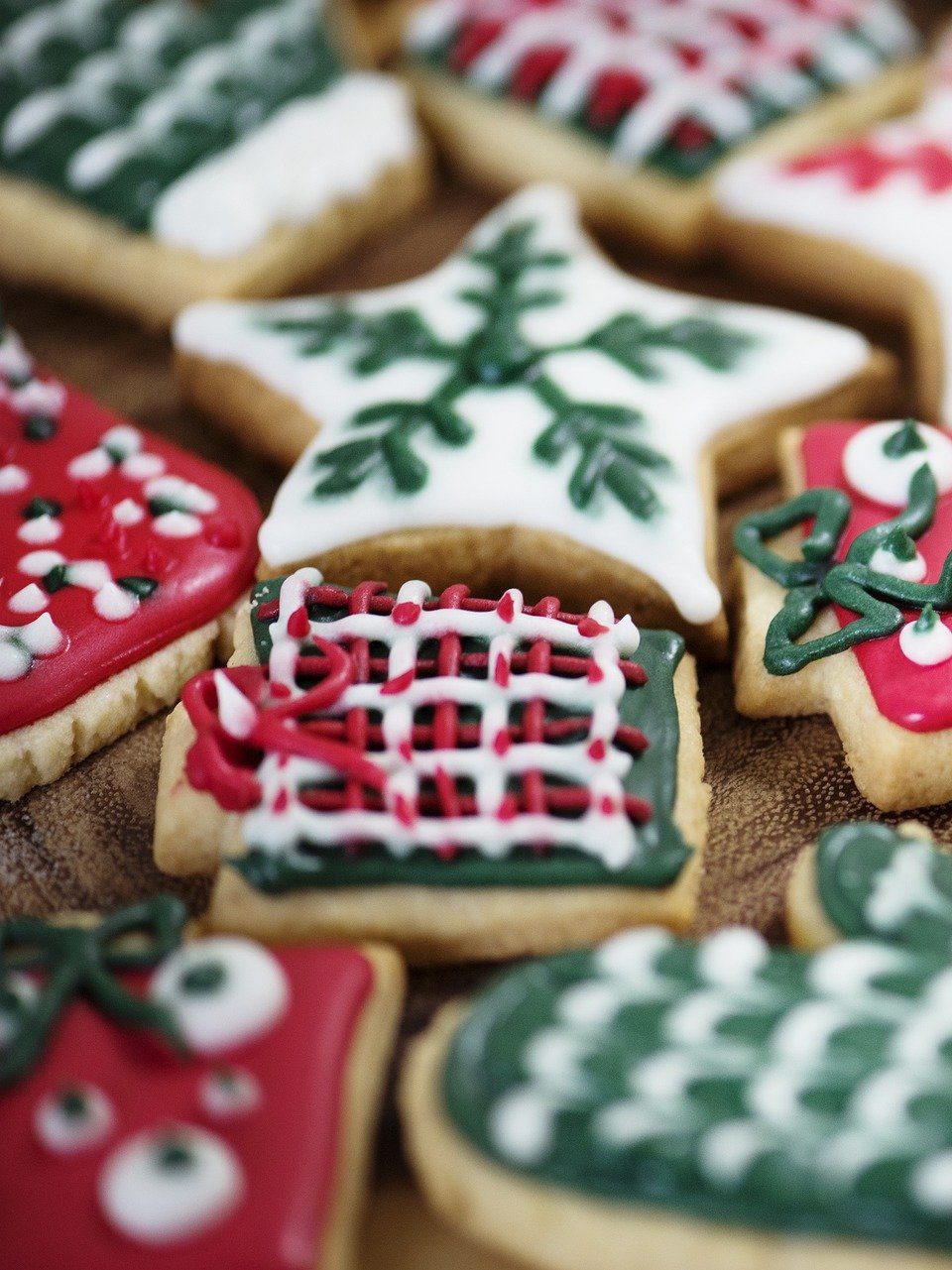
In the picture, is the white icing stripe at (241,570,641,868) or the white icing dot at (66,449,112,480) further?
the white icing dot at (66,449,112,480)

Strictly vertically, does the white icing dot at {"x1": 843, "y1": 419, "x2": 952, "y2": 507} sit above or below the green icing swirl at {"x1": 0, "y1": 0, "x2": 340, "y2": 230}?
below

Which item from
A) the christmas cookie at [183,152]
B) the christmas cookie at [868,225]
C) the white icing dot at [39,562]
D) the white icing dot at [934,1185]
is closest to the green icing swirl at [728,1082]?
the white icing dot at [934,1185]

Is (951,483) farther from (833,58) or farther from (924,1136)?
(833,58)

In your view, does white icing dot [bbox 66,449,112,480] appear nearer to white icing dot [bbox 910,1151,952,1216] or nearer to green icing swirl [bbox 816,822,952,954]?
green icing swirl [bbox 816,822,952,954]

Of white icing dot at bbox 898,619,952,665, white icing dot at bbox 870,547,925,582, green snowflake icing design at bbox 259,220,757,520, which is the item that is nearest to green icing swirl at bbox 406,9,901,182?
green snowflake icing design at bbox 259,220,757,520

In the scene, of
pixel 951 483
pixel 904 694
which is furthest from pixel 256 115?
pixel 904 694

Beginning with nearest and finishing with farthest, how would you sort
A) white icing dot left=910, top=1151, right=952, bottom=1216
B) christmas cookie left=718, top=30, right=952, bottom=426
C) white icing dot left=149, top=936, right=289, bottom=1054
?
1. white icing dot left=910, top=1151, right=952, bottom=1216
2. white icing dot left=149, top=936, right=289, bottom=1054
3. christmas cookie left=718, top=30, right=952, bottom=426
